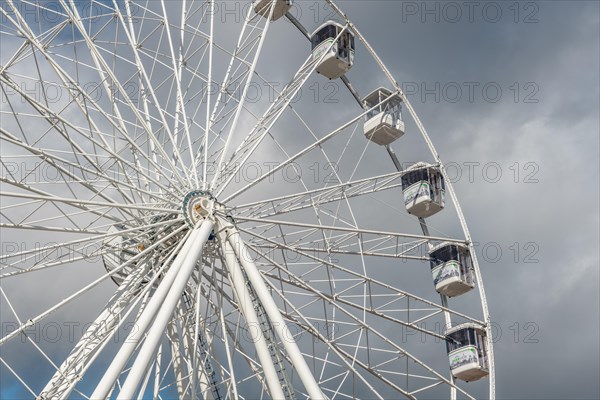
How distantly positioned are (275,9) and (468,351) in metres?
10.6

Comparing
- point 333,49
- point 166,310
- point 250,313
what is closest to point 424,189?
point 333,49

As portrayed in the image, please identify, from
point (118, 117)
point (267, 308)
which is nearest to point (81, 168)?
point (118, 117)

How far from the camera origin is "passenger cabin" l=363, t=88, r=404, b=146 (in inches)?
1002

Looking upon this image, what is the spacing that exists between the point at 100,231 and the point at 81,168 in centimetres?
153

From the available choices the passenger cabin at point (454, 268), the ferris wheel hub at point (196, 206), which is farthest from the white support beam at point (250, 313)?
the passenger cabin at point (454, 268)

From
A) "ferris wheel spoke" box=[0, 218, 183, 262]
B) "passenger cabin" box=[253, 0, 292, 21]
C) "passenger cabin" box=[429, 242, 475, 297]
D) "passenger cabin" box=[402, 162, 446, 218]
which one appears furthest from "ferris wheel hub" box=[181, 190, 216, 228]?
"passenger cabin" box=[429, 242, 475, 297]

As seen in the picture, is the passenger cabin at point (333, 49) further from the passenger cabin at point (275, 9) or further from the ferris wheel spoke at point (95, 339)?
the ferris wheel spoke at point (95, 339)

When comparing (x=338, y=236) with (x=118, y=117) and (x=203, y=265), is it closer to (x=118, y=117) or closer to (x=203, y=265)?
(x=203, y=265)

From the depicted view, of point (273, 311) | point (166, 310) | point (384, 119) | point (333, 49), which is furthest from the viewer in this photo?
point (384, 119)

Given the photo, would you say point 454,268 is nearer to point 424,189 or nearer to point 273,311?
point 424,189

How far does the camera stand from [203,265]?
2044 cm

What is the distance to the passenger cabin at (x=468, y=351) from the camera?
80.4ft

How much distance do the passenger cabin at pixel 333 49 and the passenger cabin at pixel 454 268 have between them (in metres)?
5.71

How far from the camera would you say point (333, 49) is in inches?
956
